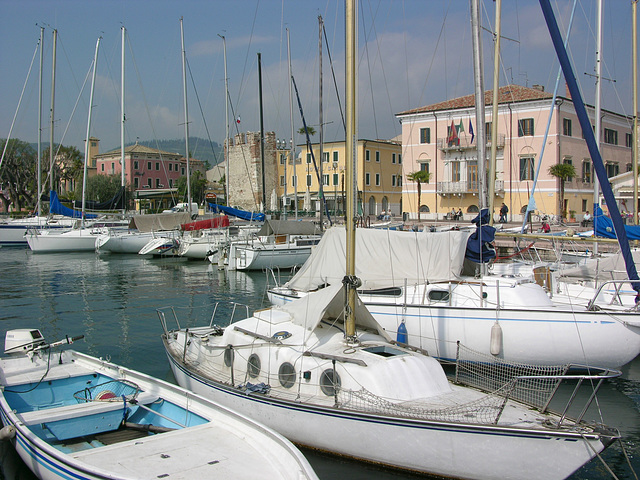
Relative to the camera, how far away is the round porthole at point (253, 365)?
10.2 meters

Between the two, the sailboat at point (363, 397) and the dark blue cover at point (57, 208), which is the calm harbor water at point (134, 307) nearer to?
the sailboat at point (363, 397)

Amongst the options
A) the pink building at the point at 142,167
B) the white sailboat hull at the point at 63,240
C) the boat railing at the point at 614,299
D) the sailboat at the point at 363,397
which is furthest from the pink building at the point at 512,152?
the pink building at the point at 142,167

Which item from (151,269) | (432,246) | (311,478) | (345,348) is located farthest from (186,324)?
(151,269)

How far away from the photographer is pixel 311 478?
6.46m

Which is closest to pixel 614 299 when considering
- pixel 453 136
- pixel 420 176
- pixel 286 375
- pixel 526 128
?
pixel 286 375

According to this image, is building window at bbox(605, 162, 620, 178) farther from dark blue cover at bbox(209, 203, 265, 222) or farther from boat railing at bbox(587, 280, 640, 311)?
boat railing at bbox(587, 280, 640, 311)

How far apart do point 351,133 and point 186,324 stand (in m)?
11.0

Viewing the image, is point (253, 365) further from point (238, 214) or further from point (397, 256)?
point (238, 214)

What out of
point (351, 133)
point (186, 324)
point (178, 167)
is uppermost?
point (178, 167)

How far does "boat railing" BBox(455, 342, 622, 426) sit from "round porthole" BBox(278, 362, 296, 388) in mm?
2866

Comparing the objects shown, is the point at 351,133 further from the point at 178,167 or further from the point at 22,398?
the point at 178,167

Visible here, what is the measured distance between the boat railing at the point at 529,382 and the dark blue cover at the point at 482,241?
3163mm

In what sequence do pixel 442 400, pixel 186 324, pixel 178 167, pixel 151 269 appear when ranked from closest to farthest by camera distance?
1. pixel 442 400
2. pixel 186 324
3. pixel 151 269
4. pixel 178 167

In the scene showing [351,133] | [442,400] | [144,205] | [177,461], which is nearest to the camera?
[177,461]
